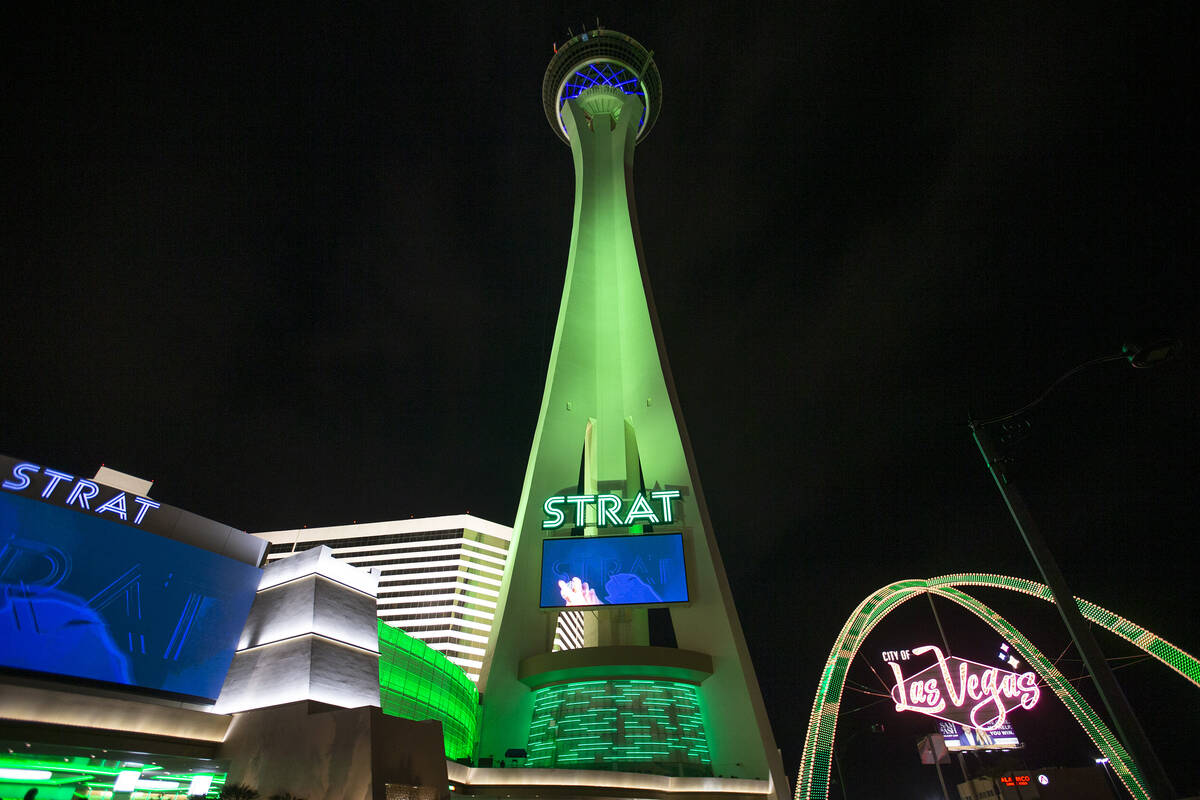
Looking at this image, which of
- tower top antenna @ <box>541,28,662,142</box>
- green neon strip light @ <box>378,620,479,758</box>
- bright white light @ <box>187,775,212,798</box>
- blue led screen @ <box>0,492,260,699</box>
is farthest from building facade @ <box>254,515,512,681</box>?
bright white light @ <box>187,775,212,798</box>

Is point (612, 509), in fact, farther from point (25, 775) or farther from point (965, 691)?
point (25, 775)

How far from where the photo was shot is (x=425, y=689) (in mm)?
16203

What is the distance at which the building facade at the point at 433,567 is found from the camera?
172 feet

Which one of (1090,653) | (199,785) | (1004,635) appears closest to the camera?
(1090,653)

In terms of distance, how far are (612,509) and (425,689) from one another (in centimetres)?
724

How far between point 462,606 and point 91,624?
4670cm

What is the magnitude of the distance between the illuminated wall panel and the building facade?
37.3 meters

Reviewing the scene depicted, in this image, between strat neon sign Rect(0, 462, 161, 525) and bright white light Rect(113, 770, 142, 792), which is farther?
strat neon sign Rect(0, 462, 161, 525)

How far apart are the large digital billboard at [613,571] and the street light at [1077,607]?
12601 mm

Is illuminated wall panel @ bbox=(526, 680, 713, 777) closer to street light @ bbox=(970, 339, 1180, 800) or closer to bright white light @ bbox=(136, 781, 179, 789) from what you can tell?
bright white light @ bbox=(136, 781, 179, 789)

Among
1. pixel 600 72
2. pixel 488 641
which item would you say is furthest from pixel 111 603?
pixel 600 72

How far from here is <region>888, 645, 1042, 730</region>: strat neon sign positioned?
17188 millimetres

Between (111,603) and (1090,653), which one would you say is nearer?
(1090,653)

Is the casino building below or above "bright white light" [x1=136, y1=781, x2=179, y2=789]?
above
